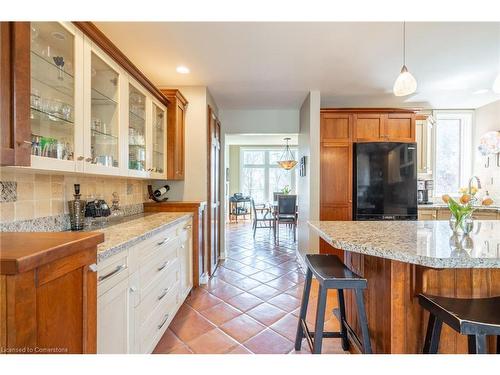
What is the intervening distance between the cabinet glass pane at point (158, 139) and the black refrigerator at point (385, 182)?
8.30ft

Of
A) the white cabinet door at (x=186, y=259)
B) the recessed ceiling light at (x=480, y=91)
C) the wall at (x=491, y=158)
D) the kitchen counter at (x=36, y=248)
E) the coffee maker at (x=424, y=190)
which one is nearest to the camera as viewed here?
the kitchen counter at (x=36, y=248)

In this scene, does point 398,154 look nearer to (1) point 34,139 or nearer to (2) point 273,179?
(1) point 34,139

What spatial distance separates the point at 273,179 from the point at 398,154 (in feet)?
19.0

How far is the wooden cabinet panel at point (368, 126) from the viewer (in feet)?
12.1

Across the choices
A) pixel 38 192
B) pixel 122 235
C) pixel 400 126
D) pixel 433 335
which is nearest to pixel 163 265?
pixel 122 235

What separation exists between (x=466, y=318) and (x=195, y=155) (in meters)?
2.87

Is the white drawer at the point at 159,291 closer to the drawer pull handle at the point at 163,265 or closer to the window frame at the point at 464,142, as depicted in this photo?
the drawer pull handle at the point at 163,265

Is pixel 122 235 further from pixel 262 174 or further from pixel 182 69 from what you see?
pixel 262 174

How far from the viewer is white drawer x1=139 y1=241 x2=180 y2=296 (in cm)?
165

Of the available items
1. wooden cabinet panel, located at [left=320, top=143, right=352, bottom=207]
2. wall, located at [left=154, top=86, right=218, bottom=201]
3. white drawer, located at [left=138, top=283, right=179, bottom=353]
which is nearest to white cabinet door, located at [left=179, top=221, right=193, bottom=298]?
white drawer, located at [left=138, top=283, right=179, bottom=353]

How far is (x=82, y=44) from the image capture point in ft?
5.11

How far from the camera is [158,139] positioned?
2.91m

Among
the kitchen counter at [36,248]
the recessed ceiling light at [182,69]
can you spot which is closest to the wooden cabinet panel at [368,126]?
the recessed ceiling light at [182,69]
